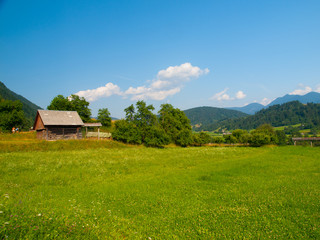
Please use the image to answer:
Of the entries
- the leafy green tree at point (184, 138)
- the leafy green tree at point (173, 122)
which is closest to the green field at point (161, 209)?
the leafy green tree at point (184, 138)

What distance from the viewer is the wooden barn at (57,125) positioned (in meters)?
49.6

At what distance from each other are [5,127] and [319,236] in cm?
8048

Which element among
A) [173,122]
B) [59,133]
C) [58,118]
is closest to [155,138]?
[173,122]

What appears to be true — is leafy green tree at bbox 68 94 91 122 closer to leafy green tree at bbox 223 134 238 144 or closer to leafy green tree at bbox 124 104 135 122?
leafy green tree at bbox 124 104 135 122

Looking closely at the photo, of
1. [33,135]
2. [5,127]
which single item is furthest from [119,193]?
[5,127]

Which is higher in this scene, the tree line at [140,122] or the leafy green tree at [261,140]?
the tree line at [140,122]

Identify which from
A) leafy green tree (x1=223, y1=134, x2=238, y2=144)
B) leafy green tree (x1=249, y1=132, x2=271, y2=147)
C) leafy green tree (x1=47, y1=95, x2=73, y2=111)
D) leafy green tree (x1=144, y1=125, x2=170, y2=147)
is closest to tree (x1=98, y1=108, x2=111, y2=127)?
leafy green tree (x1=47, y1=95, x2=73, y2=111)

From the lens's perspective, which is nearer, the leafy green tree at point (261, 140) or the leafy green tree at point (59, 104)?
the leafy green tree at point (261, 140)

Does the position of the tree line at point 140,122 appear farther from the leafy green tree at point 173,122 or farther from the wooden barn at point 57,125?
the wooden barn at point 57,125

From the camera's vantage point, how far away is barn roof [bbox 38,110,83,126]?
49.5 metres

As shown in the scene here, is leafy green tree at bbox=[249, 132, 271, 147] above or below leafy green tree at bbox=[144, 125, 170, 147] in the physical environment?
below

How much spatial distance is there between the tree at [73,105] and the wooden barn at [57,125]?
54.5ft

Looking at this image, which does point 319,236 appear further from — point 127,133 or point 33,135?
point 33,135

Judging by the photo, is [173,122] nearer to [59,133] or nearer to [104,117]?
[104,117]
